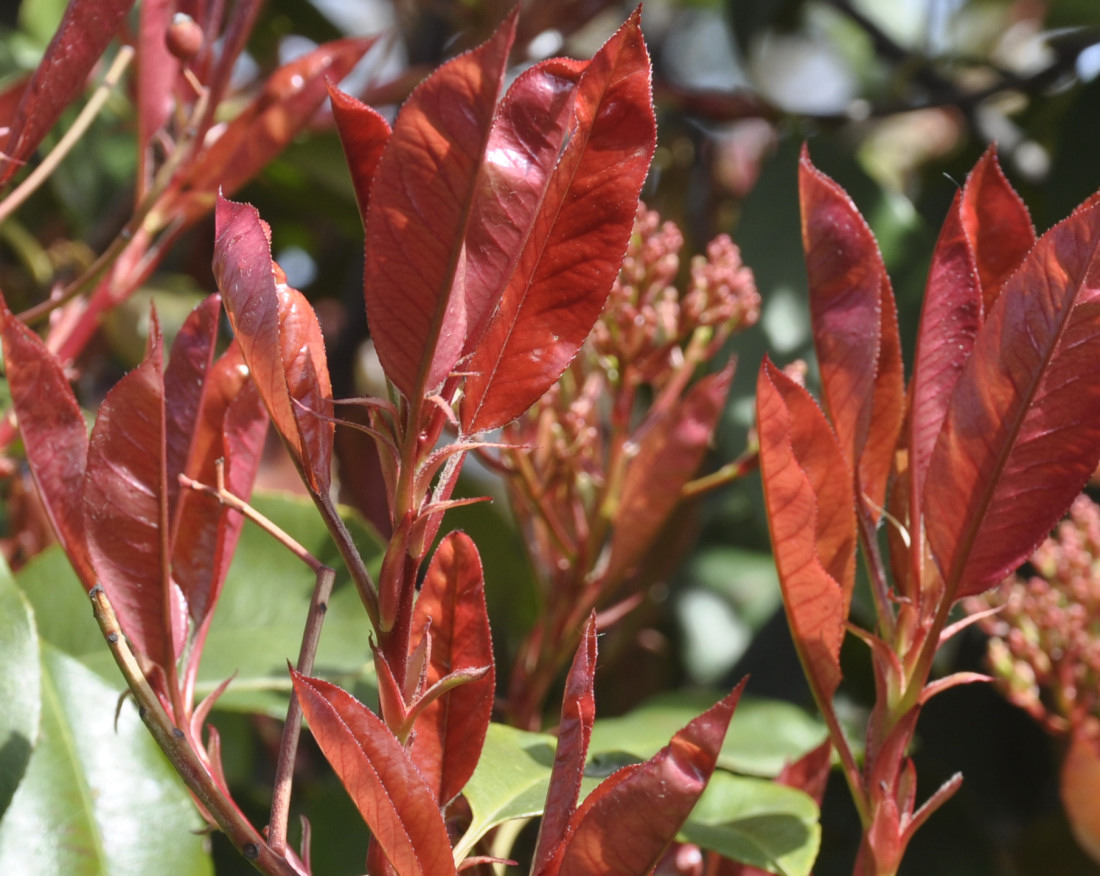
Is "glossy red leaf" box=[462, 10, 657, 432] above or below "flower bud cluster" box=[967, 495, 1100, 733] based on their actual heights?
above

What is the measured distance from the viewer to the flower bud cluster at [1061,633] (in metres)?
0.75

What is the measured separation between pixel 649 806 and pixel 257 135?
21.2 inches

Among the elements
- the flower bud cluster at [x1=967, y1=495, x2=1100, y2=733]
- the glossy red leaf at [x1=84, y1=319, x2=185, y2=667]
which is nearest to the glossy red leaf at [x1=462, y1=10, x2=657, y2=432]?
the glossy red leaf at [x1=84, y1=319, x2=185, y2=667]

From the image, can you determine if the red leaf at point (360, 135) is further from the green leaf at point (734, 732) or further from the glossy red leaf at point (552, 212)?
the green leaf at point (734, 732)

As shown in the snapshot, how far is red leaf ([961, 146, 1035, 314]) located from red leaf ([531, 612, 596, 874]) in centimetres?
26

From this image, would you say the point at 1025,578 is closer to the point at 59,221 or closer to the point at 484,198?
the point at 484,198

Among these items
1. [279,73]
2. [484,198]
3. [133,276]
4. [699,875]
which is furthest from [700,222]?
[484,198]

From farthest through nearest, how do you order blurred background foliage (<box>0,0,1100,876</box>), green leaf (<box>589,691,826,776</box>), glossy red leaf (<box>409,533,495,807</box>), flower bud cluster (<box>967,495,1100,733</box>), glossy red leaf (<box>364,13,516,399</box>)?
blurred background foliage (<box>0,0,1100,876</box>)
flower bud cluster (<box>967,495,1100,733</box>)
green leaf (<box>589,691,826,776</box>)
glossy red leaf (<box>409,533,495,807</box>)
glossy red leaf (<box>364,13,516,399</box>)

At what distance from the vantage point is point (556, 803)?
1.21 feet

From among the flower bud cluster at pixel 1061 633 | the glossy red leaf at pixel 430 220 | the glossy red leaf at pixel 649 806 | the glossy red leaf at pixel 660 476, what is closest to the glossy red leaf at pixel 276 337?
the glossy red leaf at pixel 430 220

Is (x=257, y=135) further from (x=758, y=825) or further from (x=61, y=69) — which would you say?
(x=758, y=825)

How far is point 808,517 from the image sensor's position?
0.41 metres

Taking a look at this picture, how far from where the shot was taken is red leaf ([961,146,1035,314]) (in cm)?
48

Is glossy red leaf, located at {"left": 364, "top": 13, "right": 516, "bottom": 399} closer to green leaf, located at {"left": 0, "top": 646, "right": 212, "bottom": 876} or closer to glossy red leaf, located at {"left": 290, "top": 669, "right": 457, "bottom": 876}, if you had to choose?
glossy red leaf, located at {"left": 290, "top": 669, "right": 457, "bottom": 876}
